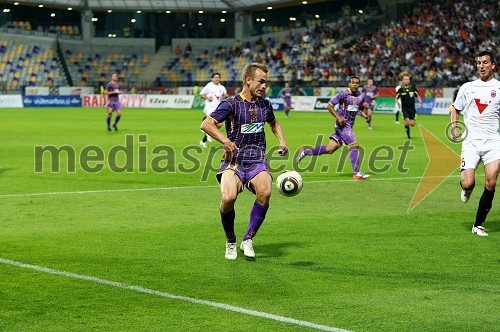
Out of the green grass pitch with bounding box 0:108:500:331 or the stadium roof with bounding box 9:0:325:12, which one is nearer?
the green grass pitch with bounding box 0:108:500:331

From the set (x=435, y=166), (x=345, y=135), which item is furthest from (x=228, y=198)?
(x=435, y=166)

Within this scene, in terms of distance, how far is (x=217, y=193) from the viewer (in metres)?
16.1

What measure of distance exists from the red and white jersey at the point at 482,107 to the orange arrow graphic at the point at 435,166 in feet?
8.18

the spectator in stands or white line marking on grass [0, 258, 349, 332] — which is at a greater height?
the spectator in stands

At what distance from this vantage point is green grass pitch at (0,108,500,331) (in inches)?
284

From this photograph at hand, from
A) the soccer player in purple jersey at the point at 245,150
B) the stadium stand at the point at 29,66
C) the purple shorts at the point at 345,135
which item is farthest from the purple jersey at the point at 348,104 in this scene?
the stadium stand at the point at 29,66

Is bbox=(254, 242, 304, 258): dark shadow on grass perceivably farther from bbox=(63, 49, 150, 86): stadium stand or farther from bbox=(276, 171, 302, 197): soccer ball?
bbox=(63, 49, 150, 86): stadium stand

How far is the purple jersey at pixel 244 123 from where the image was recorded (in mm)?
9836

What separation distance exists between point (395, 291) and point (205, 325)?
215cm

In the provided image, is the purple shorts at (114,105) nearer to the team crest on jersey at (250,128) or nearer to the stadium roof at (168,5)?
the team crest on jersey at (250,128)

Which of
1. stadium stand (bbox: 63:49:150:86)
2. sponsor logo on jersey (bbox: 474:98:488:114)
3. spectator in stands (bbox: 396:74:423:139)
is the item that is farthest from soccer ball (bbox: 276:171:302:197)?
stadium stand (bbox: 63:49:150:86)

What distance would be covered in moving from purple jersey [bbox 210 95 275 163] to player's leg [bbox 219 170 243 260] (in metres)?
0.21

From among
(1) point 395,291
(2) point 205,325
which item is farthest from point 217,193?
(2) point 205,325

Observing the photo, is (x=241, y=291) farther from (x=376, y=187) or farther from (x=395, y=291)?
(x=376, y=187)
